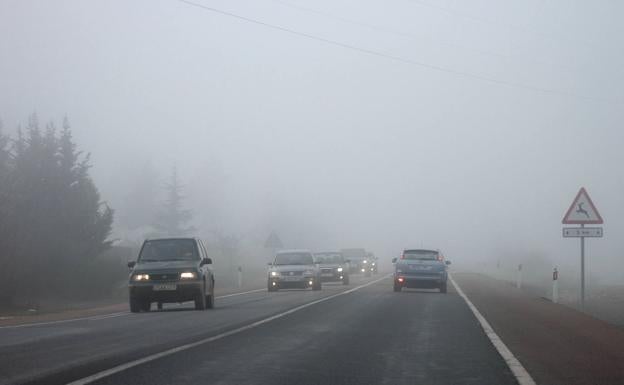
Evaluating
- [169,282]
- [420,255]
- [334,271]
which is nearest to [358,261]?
[334,271]

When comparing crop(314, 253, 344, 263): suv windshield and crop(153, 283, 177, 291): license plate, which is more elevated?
crop(153, 283, 177, 291): license plate

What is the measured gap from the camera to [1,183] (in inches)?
1602

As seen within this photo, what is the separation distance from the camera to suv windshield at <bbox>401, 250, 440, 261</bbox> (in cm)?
3590

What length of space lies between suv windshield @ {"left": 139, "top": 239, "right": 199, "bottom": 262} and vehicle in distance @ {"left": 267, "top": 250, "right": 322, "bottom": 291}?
Answer: 1184cm

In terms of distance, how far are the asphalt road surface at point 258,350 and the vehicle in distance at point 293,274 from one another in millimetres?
15387

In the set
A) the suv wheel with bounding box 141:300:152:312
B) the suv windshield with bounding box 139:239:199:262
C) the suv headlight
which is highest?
the suv windshield with bounding box 139:239:199:262

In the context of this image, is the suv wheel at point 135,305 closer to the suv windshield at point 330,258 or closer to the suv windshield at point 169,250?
the suv windshield at point 169,250

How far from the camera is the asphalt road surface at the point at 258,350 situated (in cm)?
1046

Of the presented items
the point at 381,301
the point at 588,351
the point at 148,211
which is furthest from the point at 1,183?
the point at 148,211

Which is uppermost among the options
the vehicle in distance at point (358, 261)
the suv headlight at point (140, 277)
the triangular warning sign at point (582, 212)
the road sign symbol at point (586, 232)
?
the triangular warning sign at point (582, 212)

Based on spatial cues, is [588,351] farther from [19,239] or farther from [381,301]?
[19,239]

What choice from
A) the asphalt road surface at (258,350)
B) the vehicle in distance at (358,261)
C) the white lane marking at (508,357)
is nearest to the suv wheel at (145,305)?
the asphalt road surface at (258,350)

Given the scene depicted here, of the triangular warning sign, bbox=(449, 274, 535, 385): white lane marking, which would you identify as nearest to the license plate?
bbox=(449, 274, 535, 385): white lane marking

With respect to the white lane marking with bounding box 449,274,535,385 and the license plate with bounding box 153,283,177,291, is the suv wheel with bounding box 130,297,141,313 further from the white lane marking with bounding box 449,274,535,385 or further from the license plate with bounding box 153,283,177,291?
the white lane marking with bounding box 449,274,535,385
